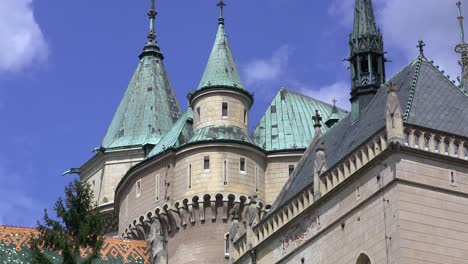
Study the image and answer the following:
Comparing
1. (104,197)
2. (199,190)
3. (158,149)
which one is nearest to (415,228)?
(199,190)

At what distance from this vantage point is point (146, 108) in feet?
198

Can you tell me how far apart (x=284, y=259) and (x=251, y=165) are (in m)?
12.2

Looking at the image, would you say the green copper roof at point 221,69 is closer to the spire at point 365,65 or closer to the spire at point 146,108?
the spire at point 146,108

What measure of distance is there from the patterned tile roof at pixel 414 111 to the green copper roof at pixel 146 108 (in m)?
18.1

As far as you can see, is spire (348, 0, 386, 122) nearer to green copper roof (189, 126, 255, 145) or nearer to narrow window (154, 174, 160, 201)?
green copper roof (189, 126, 255, 145)

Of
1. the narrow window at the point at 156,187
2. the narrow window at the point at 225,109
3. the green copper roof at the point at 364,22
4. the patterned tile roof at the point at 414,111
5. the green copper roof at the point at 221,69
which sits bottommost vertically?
the patterned tile roof at the point at 414,111

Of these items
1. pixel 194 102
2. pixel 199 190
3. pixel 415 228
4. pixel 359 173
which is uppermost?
pixel 194 102

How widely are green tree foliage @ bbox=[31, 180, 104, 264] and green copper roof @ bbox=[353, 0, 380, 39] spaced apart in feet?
48.8

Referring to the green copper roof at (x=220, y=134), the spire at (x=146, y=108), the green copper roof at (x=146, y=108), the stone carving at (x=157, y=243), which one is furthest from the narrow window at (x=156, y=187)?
the green copper roof at (x=146, y=108)

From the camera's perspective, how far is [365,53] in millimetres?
42281

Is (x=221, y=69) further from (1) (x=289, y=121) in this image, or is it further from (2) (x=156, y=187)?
(2) (x=156, y=187)

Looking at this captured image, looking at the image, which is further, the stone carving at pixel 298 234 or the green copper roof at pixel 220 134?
the green copper roof at pixel 220 134

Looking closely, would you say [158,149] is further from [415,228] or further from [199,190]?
[415,228]

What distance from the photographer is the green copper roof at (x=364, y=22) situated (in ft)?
141
